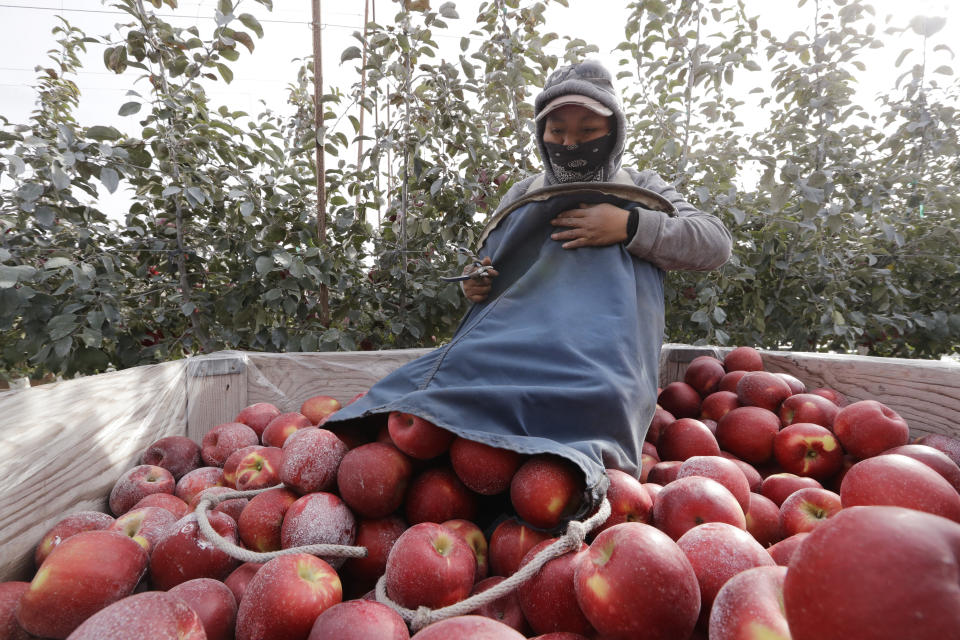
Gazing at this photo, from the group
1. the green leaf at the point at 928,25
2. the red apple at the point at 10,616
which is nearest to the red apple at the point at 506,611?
the red apple at the point at 10,616

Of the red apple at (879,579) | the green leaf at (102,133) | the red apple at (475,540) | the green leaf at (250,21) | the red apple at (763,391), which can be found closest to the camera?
the red apple at (879,579)

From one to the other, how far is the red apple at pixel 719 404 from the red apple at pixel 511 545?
111 cm

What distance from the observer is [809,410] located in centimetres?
156

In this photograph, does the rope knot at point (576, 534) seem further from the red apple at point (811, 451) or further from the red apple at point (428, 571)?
the red apple at point (811, 451)

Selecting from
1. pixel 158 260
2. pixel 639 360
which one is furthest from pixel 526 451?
pixel 158 260

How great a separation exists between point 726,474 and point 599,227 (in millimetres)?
871

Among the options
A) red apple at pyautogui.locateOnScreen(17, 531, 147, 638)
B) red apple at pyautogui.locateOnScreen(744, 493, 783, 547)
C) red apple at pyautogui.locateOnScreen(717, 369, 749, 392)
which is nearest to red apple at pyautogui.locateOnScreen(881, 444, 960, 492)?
red apple at pyautogui.locateOnScreen(744, 493, 783, 547)

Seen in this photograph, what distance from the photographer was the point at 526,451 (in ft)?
3.17

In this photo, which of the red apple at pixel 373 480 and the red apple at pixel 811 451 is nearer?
the red apple at pixel 373 480

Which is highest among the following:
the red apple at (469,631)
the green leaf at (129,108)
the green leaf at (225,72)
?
the green leaf at (225,72)

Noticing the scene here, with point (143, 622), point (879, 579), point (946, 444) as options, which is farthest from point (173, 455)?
point (946, 444)

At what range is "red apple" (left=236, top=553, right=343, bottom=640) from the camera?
30.2 inches

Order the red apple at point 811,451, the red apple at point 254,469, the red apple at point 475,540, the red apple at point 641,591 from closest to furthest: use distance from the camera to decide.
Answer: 1. the red apple at point 641,591
2. the red apple at point 475,540
3. the red apple at point 254,469
4. the red apple at point 811,451

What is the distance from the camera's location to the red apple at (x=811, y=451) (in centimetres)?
137
